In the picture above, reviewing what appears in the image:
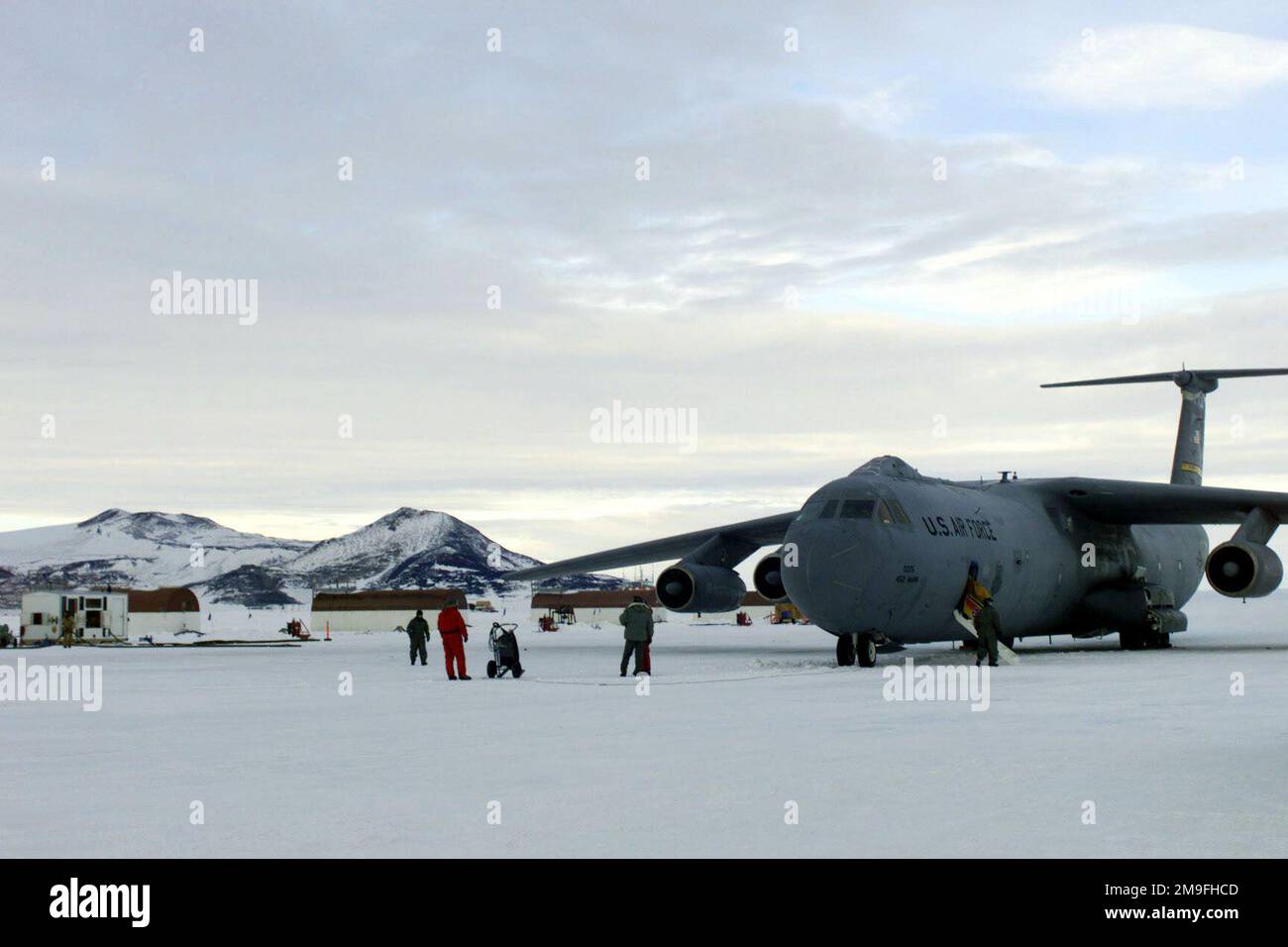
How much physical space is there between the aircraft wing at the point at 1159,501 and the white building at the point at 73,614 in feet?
115

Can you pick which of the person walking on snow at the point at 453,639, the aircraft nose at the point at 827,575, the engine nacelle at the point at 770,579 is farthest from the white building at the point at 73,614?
the aircraft nose at the point at 827,575

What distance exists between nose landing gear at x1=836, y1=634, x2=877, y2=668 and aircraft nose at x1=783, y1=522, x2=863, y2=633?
459mm

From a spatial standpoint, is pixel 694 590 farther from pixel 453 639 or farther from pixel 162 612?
pixel 162 612

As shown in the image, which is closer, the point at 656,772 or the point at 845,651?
the point at 656,772

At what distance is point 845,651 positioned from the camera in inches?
1037

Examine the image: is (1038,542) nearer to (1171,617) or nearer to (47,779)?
(1171,617)

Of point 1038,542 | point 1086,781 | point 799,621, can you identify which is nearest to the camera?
point 1086,781

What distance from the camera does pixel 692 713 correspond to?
16594 millimetres

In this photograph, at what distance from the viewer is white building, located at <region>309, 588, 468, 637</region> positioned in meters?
78.6

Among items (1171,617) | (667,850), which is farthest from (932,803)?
(1171,617)

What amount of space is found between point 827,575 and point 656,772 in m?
14.2

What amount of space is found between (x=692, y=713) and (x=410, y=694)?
5617mm

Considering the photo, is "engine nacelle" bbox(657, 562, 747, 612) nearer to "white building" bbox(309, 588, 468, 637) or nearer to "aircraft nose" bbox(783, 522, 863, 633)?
"aircraft nose" bbox(783, 522, 863, 633)

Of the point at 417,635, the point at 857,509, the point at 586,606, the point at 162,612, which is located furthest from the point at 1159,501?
the point at 586,606
